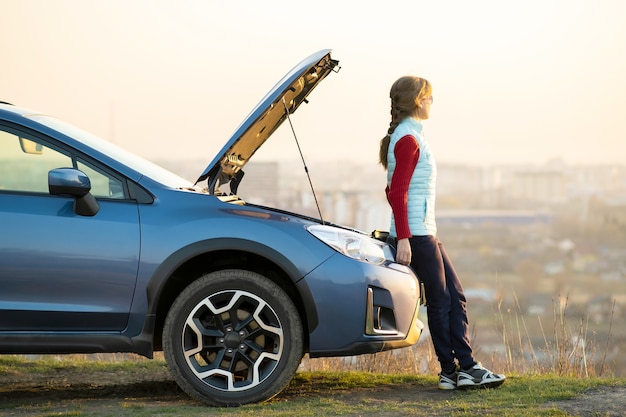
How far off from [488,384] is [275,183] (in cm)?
554

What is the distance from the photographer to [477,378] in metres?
5.68

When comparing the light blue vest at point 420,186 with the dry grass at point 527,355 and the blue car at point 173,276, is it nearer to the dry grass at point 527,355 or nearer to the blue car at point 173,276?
the blue car at point 173,276

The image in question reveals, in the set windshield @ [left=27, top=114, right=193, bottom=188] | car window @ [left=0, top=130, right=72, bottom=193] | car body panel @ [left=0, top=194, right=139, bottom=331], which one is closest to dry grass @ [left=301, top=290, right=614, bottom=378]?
windshield @ [left=27, top=114, right=193, bottom=188]

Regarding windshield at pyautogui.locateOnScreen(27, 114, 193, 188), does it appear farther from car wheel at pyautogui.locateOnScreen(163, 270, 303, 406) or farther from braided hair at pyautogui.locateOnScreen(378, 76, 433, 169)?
braided hair at pyautogui.locateOnScreen(378, 76, 433, 169)

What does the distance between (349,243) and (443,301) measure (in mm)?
875

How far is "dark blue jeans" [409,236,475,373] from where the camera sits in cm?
562

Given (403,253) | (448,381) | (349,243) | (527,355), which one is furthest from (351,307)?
(527,355)

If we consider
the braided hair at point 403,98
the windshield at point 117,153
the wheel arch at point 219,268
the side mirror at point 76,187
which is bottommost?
the wheel arch at point 219,268

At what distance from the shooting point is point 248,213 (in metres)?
5.18

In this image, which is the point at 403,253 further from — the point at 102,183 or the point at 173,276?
the point at 102,183

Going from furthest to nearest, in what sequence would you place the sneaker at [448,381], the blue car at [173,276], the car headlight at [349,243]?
the sneaker at [448,381] → the car headlight at [349,243] → the blue car at [173,276]

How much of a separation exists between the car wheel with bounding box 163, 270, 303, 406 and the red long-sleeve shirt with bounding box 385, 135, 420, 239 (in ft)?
2.92

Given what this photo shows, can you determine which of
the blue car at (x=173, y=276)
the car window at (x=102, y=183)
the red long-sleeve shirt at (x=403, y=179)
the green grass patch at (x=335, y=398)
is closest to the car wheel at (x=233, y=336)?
the blue car at (x=173, y=276)

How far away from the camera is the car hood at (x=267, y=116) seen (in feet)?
17.6
